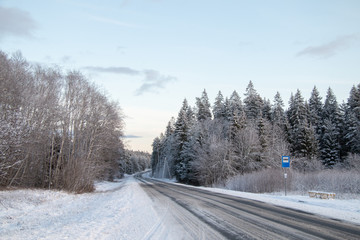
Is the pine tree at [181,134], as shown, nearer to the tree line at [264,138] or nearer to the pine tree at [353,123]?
the tree line at [264,138]

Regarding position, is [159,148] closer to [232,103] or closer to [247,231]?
[232,103]

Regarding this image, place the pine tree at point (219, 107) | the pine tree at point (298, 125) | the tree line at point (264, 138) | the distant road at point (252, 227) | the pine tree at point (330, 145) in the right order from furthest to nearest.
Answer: the pine tree at point (219, 107), the pine tree at point (330, 145), the pine tree at point (298, 125), the tree line at point (264, 138), the distant road at point (252, 227)

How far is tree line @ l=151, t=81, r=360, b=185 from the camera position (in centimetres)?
3950

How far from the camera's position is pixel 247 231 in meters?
6.96

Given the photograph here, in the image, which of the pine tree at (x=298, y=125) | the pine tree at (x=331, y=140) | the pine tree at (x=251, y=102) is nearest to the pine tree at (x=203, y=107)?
the pine tree at (x=251, y=102)

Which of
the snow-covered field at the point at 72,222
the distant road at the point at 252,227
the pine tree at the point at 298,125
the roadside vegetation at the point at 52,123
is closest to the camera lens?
the distant road at the point at 252,227

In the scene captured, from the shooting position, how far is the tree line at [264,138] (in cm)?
3950

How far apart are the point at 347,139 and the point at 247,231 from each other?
47197mm

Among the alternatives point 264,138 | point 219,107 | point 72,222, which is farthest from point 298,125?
point 72,222

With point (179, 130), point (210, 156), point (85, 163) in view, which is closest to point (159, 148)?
point (179, 130)

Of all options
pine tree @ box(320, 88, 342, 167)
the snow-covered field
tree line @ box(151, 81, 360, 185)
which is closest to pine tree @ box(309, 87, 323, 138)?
tree line @ box(151, 81, 360, 185)

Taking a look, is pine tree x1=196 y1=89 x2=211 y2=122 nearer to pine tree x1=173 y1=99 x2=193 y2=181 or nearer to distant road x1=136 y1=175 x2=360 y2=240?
pine tree x1=173 y1=99 x2=193 y2=181

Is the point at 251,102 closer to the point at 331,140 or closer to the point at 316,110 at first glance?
the point at 316,110

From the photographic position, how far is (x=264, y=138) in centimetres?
4203
